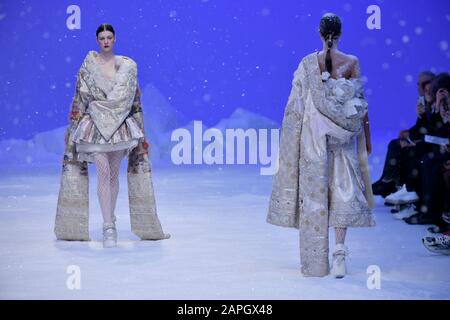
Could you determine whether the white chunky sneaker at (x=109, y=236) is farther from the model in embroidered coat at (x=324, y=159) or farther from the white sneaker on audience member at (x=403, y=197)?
the white sneaker on audience member at (x=403, y=197)

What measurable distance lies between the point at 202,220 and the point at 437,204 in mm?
1541

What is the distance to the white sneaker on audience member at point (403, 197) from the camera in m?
7.24

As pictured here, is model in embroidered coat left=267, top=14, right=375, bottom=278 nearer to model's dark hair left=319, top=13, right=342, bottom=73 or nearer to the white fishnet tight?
model's dark hair left=319, top=13, right=342, bottom=73

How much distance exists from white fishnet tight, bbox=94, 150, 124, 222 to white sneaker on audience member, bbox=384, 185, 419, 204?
2162 millimetres

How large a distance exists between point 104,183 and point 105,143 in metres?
0.24

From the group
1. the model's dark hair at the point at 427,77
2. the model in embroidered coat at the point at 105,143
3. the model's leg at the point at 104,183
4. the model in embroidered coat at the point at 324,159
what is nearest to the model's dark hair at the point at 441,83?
the model's dark hair at the point at 427,77

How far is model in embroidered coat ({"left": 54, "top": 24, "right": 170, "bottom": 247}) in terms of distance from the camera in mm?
5898

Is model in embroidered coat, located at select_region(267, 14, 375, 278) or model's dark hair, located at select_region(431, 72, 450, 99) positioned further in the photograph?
model's dark hair, located at select_region(431, 72, 450, 99)

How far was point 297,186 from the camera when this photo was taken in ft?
16.8

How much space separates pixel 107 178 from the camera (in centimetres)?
599

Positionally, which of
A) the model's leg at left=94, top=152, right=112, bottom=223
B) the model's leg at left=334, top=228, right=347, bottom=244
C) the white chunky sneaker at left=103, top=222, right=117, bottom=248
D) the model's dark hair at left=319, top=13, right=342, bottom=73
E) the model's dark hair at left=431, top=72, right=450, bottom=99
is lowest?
the white chunky sneaker at left=103, top=222, right=117, bottom=248

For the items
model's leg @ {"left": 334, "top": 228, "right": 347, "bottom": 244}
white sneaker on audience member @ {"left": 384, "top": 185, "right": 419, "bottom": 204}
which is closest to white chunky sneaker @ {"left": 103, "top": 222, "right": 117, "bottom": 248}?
model's leg @ {"left": 334, "top": 228, "right": 347, "bottom": 244}

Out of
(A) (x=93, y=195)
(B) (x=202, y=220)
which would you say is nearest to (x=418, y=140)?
(B) (x=202, y=220)

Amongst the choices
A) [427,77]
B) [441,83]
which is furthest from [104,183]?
[427,77]
